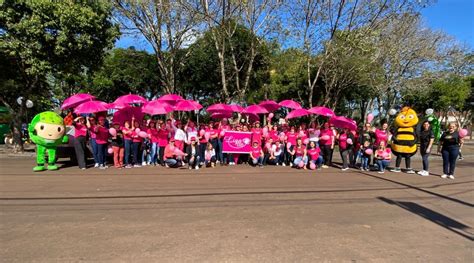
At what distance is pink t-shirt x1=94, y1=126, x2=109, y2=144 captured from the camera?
10.8 meters

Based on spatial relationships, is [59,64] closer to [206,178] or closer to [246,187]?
[206,178]

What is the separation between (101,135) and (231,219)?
22.9 feet

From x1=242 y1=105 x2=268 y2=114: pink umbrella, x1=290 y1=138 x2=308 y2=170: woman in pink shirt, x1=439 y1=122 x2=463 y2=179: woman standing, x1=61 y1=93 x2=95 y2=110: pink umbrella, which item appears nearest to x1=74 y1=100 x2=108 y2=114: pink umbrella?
x1=61 y1=93 x2=95 y2=110: pink umbrella

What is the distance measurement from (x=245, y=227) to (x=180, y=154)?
21.2 feet

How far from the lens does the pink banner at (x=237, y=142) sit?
40.7ft

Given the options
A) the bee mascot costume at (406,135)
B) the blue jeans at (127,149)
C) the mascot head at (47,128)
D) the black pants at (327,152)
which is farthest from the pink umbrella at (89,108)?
the bee mascot costume at (406,135)

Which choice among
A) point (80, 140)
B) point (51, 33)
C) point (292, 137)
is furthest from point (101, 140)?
point (292, 137)

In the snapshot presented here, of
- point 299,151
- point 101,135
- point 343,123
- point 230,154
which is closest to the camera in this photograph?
point 101,135

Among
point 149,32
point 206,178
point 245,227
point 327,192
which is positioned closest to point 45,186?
point 206,178

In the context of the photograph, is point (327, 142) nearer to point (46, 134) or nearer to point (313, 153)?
point (313, 153)

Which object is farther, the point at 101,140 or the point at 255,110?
the point at 255,110

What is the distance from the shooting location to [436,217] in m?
5.88

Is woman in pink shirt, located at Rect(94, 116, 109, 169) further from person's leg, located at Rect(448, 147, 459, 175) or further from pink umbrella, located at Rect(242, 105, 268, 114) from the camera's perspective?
person's leg, located at Rect(448, 147, 459, 175)

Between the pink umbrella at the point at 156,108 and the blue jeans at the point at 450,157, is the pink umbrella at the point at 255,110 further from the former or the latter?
the blue jeans at the point at 450,157
